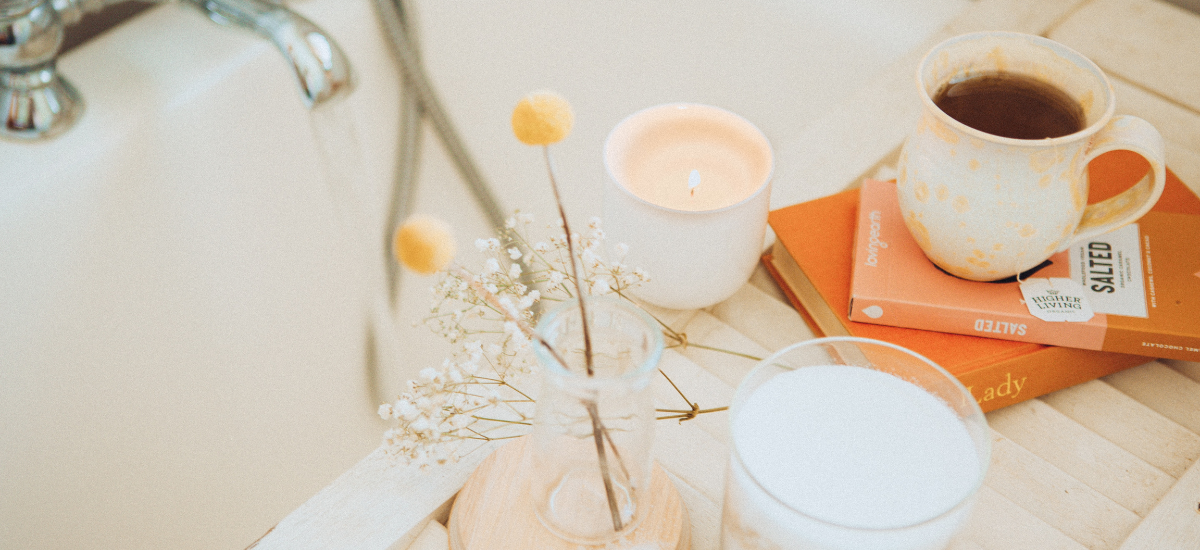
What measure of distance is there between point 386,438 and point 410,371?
71cm

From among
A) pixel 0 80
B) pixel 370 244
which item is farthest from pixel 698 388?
pixel 370 244

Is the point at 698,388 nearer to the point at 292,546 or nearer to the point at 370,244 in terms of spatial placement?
the point at 292,546

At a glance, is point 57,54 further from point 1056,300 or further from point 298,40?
point 1056,300

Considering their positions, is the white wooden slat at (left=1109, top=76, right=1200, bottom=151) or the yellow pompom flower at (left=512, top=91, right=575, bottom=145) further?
the white wooden slat at (left=1109, top=76, right=1200, bottom=151)

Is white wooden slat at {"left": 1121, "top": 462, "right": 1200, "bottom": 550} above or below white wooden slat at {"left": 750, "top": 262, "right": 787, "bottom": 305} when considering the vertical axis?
below

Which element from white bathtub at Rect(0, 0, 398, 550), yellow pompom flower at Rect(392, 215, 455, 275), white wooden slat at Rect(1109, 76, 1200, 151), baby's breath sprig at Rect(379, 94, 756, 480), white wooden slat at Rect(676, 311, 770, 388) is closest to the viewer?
yellow pompom flower at Rect(392, 215, 455, 275)

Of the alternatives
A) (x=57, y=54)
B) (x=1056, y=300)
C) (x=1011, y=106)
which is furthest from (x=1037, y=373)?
(x=57, y=54)

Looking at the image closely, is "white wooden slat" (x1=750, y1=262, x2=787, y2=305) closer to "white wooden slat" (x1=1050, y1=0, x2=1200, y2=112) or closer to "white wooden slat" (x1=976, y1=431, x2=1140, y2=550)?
"white wooden slat" (x1=976, y1=431, x2=1140, y2=550)

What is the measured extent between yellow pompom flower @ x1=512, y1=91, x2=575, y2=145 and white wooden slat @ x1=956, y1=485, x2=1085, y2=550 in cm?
29

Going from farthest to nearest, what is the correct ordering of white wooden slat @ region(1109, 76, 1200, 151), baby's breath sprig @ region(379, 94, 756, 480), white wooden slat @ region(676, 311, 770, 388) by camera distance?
white wooden slat @ region(1109, 76, 1200, 151), white wooden slat @ region(676, 311, 770, 388), baby's breath sprig @ region(379, 94, 756, 480)

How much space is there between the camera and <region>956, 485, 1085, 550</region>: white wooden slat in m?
0.40

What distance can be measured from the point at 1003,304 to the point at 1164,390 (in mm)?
111

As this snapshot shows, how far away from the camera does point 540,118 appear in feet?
0.81

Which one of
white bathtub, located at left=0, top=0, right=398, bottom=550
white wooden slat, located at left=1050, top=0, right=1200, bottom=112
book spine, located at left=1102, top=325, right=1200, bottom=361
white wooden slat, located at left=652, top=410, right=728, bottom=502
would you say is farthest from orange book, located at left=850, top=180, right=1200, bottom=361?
white bathtub, located at left=0, top=0, right=398, bottom=550
